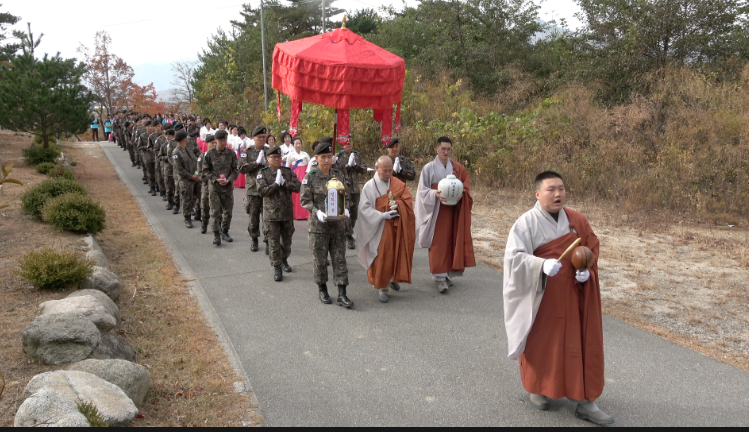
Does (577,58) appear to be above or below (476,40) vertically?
below

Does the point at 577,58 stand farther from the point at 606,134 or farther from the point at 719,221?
the point at 719,221

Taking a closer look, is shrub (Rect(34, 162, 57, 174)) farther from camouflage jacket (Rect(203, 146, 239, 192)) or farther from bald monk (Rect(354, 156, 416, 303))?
bald monk (Rect(354, 156, 416, 303))

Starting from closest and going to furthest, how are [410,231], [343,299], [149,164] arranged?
[343,299] < [410,231] < [149,164]

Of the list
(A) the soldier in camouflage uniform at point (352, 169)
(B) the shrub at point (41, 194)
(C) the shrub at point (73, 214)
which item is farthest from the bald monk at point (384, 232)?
(B) the shrub at point (41, 194)

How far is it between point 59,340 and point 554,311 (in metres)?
4.25

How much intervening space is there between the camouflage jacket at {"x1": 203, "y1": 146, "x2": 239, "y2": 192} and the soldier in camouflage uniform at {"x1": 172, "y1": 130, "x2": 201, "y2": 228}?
46.5 inches

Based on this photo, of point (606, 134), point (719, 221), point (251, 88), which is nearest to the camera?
point (719, 221)

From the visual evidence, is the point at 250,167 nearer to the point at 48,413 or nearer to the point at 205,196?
the point at 205,196

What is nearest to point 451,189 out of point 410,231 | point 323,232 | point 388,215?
point 410,231

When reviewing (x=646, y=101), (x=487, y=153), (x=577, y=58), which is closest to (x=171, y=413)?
(x=487, y=153)

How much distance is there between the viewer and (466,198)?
797 cm

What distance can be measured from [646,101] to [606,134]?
1.46 meters

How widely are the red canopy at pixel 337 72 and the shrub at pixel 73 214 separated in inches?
Answer: 163

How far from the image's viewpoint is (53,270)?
6.95 m
